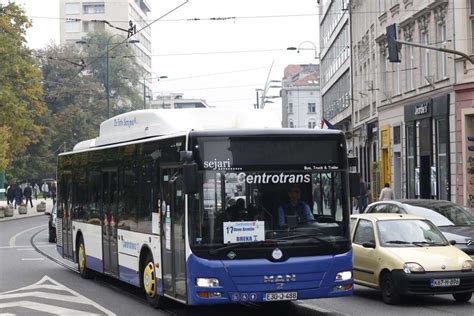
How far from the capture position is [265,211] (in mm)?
11836

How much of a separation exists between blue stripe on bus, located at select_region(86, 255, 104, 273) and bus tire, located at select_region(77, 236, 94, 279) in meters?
0.32

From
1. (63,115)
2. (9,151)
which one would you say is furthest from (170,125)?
(63,115)

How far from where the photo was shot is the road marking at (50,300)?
45.2ft

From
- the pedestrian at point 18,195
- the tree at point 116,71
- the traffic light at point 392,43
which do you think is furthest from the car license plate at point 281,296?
the tree at point 116,71

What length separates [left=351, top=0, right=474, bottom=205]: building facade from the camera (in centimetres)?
3203

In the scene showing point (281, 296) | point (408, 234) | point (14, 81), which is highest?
point (14, 81)

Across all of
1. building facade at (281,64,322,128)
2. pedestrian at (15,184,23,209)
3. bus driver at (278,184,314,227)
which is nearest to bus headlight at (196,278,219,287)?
bus driver at (278,184,314,227)

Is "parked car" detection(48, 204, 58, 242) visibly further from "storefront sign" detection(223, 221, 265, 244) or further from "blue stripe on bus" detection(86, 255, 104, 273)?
"storefront sign" detection(223, 221, 265, 244)

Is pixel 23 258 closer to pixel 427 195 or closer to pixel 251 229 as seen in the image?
pixel 251 229

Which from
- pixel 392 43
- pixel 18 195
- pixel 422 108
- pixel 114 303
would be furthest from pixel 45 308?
pixel 18 195

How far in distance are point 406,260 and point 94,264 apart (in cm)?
690

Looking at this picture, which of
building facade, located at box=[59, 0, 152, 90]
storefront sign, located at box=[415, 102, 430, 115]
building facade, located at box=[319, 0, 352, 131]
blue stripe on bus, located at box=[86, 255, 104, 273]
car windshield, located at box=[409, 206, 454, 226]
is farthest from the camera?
building facade, located at box=[59, 0, 152, 90]

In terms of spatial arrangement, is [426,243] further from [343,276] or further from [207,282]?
[207,282]

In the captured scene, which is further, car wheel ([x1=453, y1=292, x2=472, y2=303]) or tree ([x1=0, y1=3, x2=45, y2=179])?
tree ([x1=0, y1=3, x2=45, y2=179])
